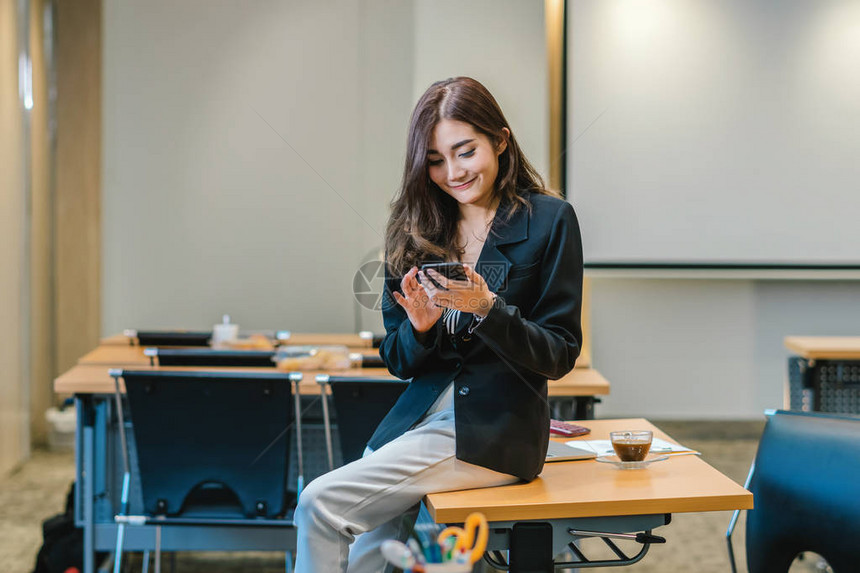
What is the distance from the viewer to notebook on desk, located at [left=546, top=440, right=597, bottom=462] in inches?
64.4

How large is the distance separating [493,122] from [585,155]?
10.7ft

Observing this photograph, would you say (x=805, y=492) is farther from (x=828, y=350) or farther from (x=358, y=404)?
(x=828, y=350)

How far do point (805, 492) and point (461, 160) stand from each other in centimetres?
94

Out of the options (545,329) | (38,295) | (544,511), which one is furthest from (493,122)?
(38,295)

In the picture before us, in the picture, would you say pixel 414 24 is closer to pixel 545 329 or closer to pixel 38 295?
pixel 38 295

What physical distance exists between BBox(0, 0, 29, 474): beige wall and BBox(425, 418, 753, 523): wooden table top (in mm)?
3396

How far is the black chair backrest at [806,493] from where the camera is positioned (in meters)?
1.52

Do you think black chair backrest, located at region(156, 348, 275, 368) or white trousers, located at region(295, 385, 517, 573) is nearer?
white trousers, located at region(295, 385, 517, 573)

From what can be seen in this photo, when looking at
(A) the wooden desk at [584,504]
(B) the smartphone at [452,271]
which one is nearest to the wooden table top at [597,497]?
(A) the wooden desk at [584,504]

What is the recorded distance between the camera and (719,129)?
452 cm

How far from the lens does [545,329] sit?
138 centimetres

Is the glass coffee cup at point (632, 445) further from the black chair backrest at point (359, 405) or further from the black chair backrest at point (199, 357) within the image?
the black chair backrest at point (199, 357)

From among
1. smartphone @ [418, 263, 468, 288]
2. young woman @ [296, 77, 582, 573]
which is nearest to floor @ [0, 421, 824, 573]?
young woman @ [296, 77, 582, 573]

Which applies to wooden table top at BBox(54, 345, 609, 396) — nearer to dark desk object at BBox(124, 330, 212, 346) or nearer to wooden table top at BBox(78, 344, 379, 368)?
wooden table top at BBox(78, 344, 379, 368)
